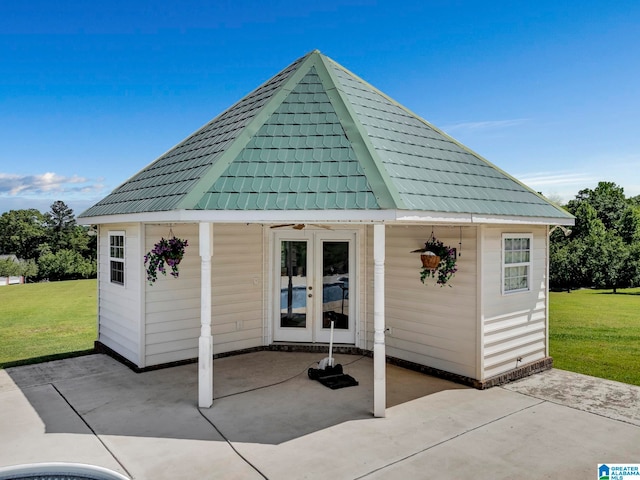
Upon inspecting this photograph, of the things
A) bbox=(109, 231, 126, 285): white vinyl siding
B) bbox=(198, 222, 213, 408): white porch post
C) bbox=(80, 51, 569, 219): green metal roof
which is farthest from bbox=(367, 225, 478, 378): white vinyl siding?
bbox=(109, 231, 126, 285): white vinyl siding

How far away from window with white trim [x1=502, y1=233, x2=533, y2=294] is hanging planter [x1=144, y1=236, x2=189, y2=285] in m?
5.21

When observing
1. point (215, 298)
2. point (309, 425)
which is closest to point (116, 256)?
point (215, 298)

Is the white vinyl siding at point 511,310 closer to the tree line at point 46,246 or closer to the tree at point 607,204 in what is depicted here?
the tree line at point 46,246

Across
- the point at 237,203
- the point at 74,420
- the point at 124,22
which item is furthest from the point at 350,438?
the point at 124,22

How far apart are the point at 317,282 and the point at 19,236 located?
52423mm

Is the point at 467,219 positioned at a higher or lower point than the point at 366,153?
lower

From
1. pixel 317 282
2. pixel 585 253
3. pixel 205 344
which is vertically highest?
pixel 585 253

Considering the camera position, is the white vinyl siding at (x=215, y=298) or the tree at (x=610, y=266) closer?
the white vinyl siding at (x=215, y=298)

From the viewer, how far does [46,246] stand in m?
40.5

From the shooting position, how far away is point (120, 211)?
7.04 meters

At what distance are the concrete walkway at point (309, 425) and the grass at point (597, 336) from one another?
1.36m

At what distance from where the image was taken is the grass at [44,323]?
942 centimetres

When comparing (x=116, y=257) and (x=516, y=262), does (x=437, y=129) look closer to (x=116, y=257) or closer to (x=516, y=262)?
(x=516, y=262)

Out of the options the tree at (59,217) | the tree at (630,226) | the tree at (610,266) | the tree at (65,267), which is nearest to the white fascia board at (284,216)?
the tree at (610,266)
